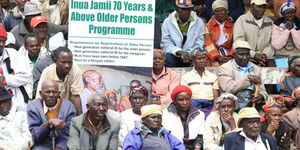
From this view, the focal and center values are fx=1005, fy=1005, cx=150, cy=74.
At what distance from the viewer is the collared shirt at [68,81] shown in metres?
14.7

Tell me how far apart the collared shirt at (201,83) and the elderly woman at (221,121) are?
106 cm

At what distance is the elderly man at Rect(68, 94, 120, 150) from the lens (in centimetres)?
1384

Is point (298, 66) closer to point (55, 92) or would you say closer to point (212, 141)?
point (212, 141)

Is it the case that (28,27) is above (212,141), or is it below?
above

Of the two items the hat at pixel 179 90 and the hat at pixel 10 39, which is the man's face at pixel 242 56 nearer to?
the hat at pixel 179 90

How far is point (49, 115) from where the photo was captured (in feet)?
46.3

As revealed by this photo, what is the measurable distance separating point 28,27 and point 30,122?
3552 millimetres

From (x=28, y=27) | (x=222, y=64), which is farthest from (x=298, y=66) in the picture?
(x=28, y=27)

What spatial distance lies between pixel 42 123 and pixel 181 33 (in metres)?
4.07

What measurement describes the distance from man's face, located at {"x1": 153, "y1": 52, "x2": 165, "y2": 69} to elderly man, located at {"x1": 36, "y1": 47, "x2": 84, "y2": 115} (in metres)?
1.63

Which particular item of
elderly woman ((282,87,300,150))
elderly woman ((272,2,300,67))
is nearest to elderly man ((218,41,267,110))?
elderly woman ((282,87,300,150))

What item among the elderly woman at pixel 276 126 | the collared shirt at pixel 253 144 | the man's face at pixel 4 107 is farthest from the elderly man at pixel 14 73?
the elderly woman at pixel 276 126

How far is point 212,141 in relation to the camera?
14555 millimetres

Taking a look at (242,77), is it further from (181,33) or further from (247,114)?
(247,114)
